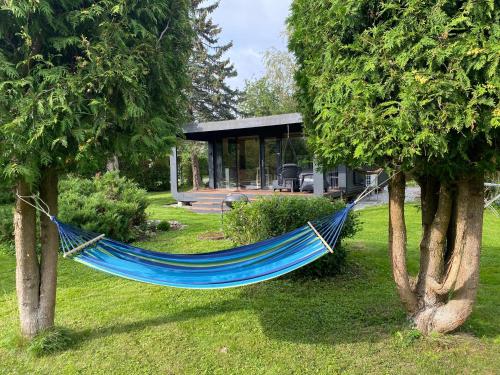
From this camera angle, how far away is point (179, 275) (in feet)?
8.94

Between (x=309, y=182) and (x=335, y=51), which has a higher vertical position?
(x=335, y=51)

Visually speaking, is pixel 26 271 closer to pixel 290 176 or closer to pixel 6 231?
pixel 6 231

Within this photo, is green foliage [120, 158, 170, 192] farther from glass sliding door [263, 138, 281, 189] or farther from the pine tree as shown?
glass sliding door [263, 138, 281, 189]

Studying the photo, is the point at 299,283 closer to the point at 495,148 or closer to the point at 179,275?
the point at 179,275

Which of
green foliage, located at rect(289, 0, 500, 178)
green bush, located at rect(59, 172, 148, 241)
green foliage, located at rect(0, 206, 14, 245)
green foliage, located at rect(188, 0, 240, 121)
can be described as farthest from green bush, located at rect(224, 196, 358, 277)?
green foliage, located at rect(188, 0, 240, 121)

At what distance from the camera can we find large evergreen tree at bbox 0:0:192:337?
→ 2207mm

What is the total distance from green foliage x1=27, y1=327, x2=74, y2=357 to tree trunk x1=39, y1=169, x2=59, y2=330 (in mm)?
68

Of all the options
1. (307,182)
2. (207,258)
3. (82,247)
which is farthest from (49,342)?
(307,182)

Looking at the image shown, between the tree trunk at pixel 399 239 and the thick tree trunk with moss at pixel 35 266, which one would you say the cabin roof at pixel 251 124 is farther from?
the thick tree trunk with moss at pixel 35 266

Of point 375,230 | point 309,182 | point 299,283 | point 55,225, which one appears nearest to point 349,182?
point 309,182

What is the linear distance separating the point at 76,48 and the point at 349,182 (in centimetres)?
1053

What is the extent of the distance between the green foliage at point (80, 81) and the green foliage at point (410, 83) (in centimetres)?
106

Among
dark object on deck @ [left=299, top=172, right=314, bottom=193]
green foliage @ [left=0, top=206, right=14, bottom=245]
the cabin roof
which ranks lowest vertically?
green foliage @ [left=0, top=206, right=14, bottom=245]

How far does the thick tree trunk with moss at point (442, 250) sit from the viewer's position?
8.75ft
